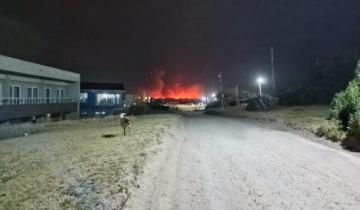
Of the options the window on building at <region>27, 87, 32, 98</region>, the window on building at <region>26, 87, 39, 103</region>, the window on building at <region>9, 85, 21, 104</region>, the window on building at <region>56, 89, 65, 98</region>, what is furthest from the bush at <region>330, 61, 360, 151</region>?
the window on building at <region>56, 89, 65, 98</region>

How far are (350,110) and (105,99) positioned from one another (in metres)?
52.1

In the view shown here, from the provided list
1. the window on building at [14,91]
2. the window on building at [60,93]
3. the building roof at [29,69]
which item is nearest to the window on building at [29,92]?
the building roof at [29,69]

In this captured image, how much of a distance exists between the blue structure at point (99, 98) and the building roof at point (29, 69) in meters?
15.5

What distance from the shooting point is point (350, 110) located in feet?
66.6

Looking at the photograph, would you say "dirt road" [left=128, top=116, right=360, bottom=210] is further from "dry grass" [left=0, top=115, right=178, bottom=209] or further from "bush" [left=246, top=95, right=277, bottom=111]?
"bush" [left=246, top=95, right=277, bottom=111]

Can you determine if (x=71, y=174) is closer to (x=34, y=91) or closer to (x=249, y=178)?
(x=249, y=178)

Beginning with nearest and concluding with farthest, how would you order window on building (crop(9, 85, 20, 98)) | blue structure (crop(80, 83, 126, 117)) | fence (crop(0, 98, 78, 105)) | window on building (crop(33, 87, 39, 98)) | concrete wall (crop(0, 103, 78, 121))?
concrete wall (crop(0, 103, 78, 121))
fence (crop(0, 98, 78, 105))
window on building (crop(9, 85, 20, 98))
window on building (crop(33, 87, 39, 98))
blue structure (crop(80, 83, 126, 117))

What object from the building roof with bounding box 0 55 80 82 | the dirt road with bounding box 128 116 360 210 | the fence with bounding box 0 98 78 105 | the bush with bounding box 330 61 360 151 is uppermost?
the building roof with bounding box 0 55 80 82

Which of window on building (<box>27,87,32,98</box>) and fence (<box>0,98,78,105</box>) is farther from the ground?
window on building (<box>27,87,32,98</box>)

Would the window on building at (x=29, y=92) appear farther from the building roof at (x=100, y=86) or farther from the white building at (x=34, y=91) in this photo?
the building roof at (x=100, y=86)

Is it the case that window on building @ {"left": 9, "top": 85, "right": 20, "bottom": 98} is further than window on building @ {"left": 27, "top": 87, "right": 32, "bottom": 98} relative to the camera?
No

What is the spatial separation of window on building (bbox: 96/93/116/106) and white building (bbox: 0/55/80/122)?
13974 millimetres

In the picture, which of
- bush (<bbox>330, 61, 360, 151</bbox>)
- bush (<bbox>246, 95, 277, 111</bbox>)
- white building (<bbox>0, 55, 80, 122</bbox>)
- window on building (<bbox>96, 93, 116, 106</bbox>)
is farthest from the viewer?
window on building (<bbox>96, 93, 116, 106</bbox>)

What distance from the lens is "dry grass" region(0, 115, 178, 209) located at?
709 cm
